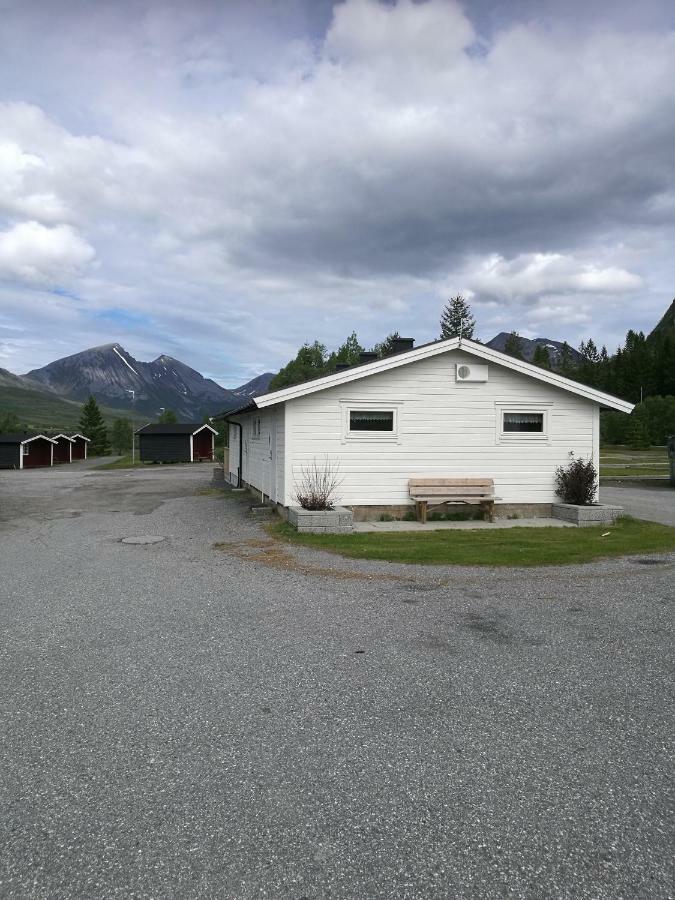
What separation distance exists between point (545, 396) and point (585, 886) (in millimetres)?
12645

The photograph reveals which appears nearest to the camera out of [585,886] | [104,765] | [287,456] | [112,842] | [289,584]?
[585,886]

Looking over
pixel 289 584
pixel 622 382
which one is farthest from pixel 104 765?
pixel 622 382

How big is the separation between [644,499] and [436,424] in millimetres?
8594

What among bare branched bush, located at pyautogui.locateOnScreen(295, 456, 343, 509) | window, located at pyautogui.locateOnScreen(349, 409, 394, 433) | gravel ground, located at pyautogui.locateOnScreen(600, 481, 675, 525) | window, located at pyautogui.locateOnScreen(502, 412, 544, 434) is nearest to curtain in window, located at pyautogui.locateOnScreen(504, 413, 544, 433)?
window, located at pyautogui.locateOnScreen(502, 412, 544, 434)

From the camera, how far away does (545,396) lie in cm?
1422

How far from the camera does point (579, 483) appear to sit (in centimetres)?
1377

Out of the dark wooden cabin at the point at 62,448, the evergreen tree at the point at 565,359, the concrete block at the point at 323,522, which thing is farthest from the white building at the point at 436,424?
the evergreen tree at the point at 565,359

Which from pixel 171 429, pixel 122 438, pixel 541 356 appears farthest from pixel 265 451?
pixel 541 356

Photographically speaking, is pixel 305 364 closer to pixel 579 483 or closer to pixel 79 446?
pixel 79 446

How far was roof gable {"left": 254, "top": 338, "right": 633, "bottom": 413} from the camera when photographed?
12789 mm

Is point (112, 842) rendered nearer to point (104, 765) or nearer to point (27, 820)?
point (27, 820)

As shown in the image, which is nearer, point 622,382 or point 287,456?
point 287,456

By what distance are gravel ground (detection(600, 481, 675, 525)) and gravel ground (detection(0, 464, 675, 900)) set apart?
8.35 m

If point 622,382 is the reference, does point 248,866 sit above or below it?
below
